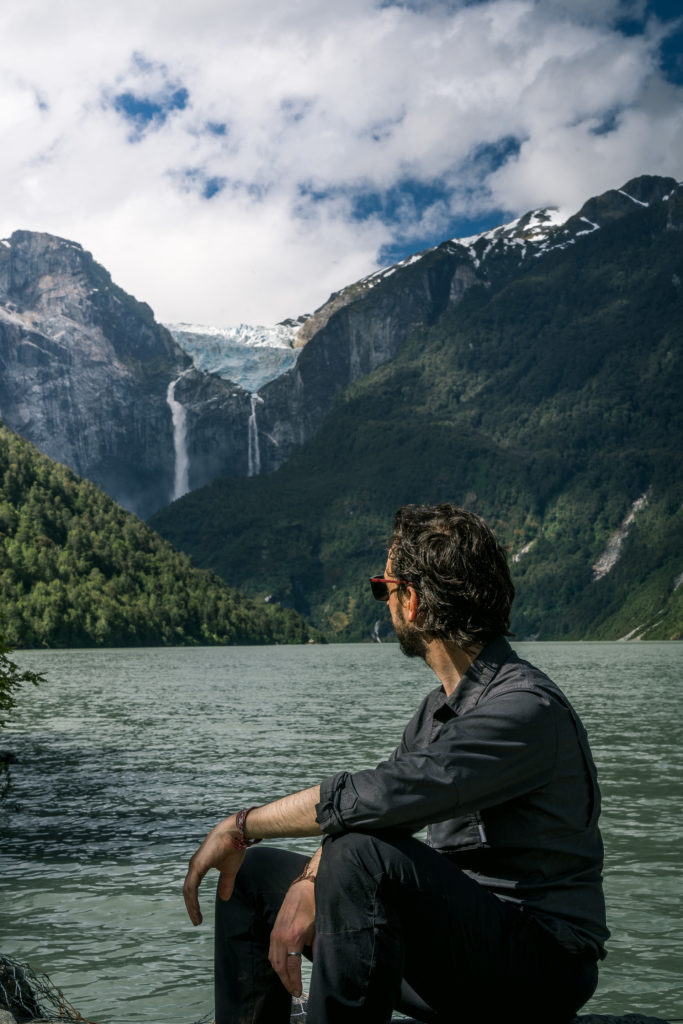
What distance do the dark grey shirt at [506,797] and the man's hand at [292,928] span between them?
1.12 ft

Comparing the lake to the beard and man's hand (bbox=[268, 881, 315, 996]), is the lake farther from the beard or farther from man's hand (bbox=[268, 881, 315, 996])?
the beard

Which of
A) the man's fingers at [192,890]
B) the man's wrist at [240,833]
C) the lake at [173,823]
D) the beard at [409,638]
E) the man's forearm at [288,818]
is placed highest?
the beard at [409,638]

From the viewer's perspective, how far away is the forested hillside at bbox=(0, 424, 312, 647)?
489ft

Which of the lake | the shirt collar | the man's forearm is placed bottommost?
the lake

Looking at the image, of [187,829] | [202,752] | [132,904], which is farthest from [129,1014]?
[202,752]

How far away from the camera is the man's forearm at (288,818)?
427cm

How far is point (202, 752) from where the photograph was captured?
29203 mm

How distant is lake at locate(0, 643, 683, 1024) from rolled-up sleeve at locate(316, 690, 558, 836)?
5595 mm

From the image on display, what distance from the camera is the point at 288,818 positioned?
4367 millimetres

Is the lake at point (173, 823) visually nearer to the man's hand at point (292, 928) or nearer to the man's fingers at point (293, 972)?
the man's fingers at point (293, 972)

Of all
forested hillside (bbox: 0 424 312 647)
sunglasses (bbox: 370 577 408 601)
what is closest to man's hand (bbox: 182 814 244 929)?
sunglasses (bbox: 370 577 408 601)

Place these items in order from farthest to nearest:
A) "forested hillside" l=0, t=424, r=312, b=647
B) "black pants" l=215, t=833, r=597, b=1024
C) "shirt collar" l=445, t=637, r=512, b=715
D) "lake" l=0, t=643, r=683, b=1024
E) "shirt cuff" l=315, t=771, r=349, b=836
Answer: "forested hillside" l=0, t=424, r=312, b=647
"lake" l=0, t=643, r=683, b=1024
"shirt collar" l=445, t=637, r=512, b=715
"shirt cuff" l=315, t=771, r=349, b=836
"black pants" l=215, t=833, r=597, b=1024

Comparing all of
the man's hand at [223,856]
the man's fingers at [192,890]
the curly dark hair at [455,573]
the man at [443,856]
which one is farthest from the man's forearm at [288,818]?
the curly dark hair at [455,573]

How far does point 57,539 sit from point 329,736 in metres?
141
